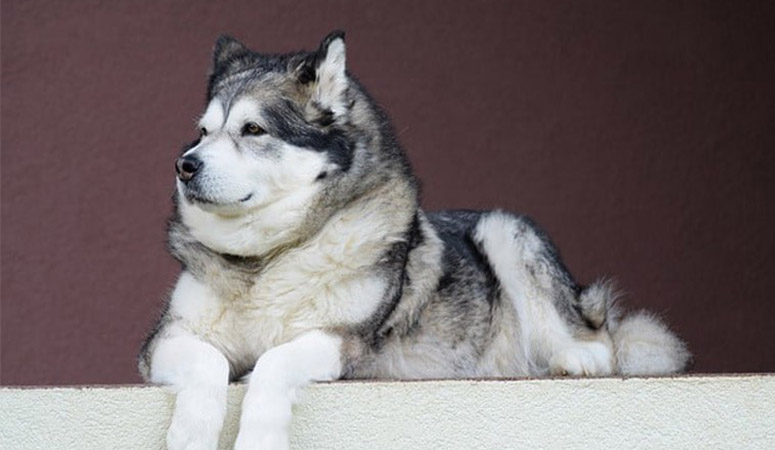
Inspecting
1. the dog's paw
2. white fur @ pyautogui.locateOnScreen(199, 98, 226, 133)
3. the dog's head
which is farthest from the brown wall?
white fur @ pyautogui.locateOnScreen(199, 98, 226, 133)

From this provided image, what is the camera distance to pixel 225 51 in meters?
4.64

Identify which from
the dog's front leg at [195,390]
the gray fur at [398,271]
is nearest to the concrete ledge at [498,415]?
the dog's front leg at [195,390]

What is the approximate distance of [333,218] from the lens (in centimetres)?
433

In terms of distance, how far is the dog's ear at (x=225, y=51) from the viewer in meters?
4.62

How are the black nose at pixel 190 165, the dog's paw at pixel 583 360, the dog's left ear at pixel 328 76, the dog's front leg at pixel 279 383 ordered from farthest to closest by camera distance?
the dog's paw at pixel 583 360, the dog's left ear at pixel 328 76, the black nose at pixel 190 165, the dog's front leg at pixel 279 383

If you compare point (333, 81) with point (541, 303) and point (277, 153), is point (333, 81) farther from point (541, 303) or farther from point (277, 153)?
point (541, 303)

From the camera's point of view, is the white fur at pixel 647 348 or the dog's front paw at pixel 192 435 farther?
the white fur at pixel 647 348

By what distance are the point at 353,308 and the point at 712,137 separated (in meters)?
3.31

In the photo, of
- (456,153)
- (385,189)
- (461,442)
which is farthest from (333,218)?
(456,153)

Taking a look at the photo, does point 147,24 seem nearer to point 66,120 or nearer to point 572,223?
point 66,120

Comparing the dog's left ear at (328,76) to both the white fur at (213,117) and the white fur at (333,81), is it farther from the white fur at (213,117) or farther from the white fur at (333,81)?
the white fur at (213,117)

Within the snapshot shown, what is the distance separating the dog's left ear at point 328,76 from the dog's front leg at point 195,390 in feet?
2.59

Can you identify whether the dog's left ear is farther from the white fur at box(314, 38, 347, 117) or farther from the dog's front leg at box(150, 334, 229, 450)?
the dog's front leg at box(150, 334, 229, 450)

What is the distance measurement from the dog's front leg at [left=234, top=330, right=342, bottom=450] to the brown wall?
2785 millimetres
